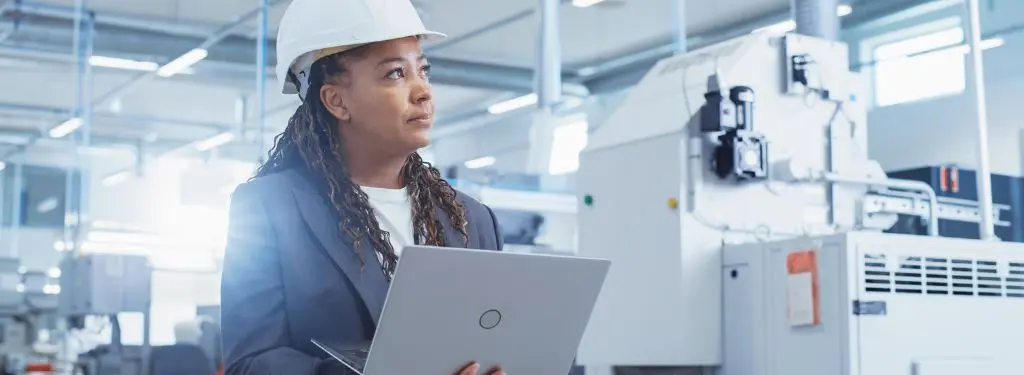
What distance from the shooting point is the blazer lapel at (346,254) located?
1358 mm

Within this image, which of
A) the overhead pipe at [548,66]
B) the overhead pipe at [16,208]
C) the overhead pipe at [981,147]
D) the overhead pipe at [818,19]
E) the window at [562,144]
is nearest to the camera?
the overhead pipe at [981,147]

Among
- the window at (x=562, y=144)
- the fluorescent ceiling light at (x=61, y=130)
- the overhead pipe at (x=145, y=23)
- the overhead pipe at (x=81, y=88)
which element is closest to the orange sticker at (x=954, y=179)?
the window at (x=562, y=144)

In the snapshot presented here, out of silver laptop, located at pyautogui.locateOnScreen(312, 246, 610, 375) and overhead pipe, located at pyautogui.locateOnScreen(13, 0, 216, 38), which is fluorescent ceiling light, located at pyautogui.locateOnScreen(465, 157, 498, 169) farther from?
silver laptop, located at pyautogui.locateOnScreen(312, 246, 610, 375)

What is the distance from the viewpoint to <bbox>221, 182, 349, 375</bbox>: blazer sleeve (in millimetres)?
1307

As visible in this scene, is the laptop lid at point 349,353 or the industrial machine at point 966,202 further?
the industrial machine at point 966,202

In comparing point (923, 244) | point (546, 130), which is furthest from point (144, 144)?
point (923, 244)

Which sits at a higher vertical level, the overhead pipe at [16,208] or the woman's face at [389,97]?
the overhead pipe at [16,208]

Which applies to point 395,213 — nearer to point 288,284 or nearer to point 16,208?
point 288,284

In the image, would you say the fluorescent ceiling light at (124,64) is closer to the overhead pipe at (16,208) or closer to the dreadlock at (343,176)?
the overhead pipe at (16,208)

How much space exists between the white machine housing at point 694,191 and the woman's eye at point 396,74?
2.33 m

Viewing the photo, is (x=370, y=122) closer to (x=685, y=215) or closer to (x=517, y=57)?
(x=685, y=215)

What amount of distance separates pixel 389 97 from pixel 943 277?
242cm

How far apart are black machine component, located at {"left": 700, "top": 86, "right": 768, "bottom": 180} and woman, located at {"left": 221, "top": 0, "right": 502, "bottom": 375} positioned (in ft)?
7.16

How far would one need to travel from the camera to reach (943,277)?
336cm
